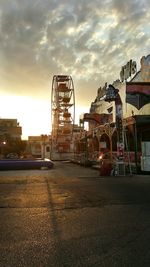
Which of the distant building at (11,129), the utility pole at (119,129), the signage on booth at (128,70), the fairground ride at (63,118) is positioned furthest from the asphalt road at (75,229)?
the distant building at (11,129)

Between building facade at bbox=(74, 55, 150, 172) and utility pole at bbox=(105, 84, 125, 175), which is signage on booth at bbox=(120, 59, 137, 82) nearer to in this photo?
building facade at bbox=(74, 55, 150, 172)

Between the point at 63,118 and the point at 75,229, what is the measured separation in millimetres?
55824

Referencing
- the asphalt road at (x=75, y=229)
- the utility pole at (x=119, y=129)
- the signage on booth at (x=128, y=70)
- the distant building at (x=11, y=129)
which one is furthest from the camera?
the distant building at (x=11, y=129)

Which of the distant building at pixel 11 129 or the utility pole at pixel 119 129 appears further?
the distant building at pixel 11 129

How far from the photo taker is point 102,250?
6.78 m

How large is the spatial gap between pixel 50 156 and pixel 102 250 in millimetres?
57127

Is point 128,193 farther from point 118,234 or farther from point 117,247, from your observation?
point 117,247

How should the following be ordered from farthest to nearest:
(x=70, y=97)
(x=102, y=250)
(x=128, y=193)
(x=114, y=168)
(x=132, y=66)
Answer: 1. (x=70, y=97)
2. (x=132, y=66)
3. (x=114, y=168)
4. (x=128, y=193)
5. (x=102, y=250)

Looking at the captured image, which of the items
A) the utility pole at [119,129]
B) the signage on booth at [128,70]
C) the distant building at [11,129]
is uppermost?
the distant building at [11,129]

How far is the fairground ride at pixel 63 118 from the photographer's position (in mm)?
62781

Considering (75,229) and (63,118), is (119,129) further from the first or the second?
(63,118)

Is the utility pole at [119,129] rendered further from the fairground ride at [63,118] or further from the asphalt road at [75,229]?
the fairground ride at [63,118]

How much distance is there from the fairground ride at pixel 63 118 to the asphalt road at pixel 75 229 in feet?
159

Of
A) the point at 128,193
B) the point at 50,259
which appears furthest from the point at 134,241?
the point at 128,193
